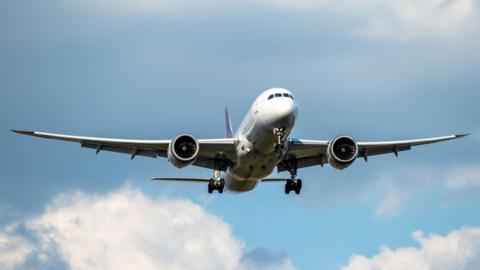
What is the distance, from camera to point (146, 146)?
5712 cm

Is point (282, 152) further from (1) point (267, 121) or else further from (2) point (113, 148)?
(2) point (113, 148)

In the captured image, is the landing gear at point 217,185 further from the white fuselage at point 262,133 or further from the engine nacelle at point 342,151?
the engine nacelle at point 342,151

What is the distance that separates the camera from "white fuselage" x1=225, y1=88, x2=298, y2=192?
51531 millimetres

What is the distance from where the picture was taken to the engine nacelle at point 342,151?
55494 millimetres

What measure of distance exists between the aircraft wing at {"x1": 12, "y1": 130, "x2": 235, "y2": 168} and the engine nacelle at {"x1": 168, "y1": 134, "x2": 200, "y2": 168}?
0.82 m

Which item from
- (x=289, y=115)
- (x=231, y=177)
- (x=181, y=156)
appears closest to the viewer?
(x=289, y=115)

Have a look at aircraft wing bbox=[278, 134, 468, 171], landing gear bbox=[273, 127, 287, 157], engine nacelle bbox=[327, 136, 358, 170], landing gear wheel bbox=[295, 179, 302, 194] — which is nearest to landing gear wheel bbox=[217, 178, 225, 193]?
aircraft wing bbox=[278, 134, 468, 171]

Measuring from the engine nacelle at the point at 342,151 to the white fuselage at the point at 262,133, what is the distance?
3.19 metres

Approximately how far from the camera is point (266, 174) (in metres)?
56.6

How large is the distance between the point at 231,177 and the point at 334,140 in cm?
653

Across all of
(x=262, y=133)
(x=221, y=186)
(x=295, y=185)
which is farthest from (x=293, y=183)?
(x=262, y=133)

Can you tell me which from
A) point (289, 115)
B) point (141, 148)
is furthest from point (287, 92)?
point (141, 148)

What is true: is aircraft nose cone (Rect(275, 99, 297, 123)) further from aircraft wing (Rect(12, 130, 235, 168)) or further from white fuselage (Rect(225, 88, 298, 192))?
aircraft wing (Rect(12, 130, 235, 168))

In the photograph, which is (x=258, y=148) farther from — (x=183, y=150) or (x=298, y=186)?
(x=298, y=186)
